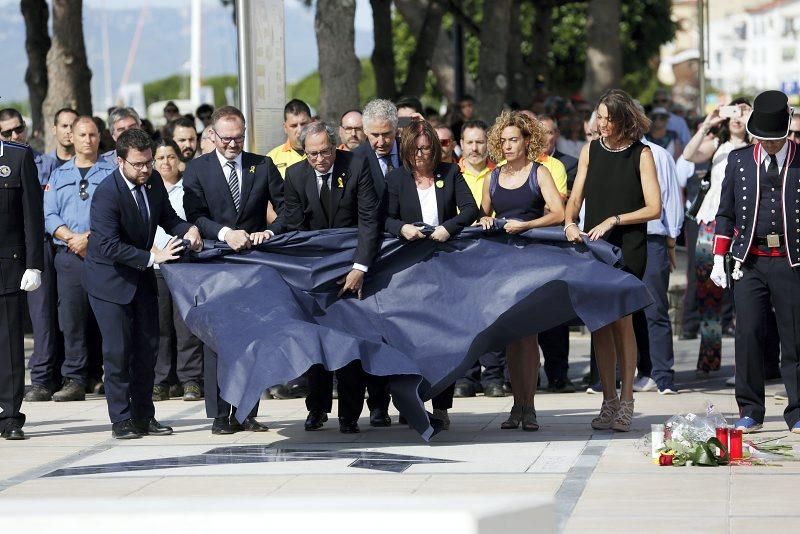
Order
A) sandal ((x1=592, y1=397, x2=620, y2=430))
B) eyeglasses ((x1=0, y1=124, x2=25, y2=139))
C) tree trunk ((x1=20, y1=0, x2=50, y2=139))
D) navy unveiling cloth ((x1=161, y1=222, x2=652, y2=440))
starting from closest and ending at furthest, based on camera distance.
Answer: navy unveiling cloth ((x1=161, y1=222, x2=652, y2=440)) < sandal ((x1=592, y1=397, x2=620, y2=430)) < eyeglasses ((x1=0, y1=124, x2=25, y2=139)) < tree trunk ((x1=20, y1=0, x2=50, y2=139))

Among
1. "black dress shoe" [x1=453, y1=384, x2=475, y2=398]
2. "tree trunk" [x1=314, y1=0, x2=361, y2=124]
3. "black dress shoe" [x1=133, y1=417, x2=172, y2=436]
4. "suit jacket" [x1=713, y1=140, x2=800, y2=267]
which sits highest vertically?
"tree trunk" [x1=314, y1=0, x2=361, y2=124]

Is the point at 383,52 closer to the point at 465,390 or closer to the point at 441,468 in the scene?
the point at 465,390

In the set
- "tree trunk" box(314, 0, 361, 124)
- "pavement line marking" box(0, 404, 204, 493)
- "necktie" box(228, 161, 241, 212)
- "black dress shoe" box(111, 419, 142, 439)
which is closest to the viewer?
"pavement line marking" box(0, 404, 204, 493)

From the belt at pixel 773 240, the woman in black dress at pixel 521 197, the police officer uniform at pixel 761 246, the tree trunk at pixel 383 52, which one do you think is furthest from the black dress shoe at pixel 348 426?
the tree trunk at pixel 383 52

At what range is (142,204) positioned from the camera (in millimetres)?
10609

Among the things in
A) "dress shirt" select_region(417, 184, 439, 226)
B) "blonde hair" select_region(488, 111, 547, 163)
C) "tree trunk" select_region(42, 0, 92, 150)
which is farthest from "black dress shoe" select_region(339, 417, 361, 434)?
"tree trunk" select_region(42, 0, 92, 150)

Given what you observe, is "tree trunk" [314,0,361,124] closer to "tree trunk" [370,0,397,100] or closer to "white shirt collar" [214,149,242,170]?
"white shirt collar" [214,149,242,170]

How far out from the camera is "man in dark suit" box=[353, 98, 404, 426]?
10930mm

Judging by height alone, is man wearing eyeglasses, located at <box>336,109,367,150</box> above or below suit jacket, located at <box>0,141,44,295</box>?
above

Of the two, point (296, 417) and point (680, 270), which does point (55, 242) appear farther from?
point (680, 270)

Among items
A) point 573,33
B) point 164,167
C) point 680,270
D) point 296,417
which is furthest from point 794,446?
point 573,33

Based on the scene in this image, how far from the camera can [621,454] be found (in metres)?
9.49

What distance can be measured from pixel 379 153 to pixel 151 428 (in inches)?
97.7

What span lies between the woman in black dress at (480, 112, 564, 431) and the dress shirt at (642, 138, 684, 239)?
5.01 feet
